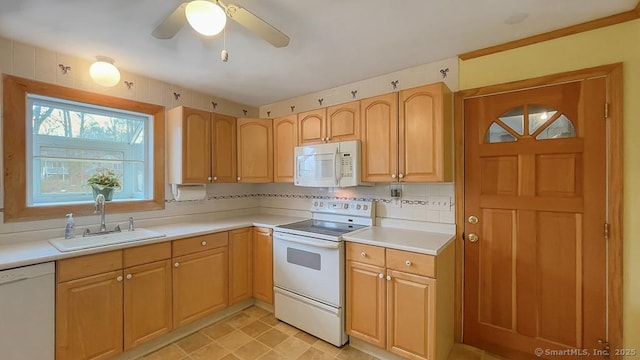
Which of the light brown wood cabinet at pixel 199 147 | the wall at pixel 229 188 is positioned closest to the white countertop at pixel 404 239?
the wall at pixel 229 188

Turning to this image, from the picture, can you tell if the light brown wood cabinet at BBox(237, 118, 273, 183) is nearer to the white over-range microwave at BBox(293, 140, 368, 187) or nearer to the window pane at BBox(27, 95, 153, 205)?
the white over-range microwave at BBox(293, 140, 368, 187)

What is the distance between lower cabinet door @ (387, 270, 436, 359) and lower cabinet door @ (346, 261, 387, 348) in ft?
0.20

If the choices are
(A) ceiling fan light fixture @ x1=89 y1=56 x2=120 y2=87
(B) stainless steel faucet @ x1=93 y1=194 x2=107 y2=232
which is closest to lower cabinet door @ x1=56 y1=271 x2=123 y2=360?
(B) stainless steel faucet @ x1=93 y1=194 x2=107 y2=232

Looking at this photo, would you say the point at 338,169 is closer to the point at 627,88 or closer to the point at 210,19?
the point at 210,19

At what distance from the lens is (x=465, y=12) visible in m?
1.62

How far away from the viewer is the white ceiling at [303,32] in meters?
1.56

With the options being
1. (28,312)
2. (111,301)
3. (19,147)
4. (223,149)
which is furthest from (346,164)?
(19,147)

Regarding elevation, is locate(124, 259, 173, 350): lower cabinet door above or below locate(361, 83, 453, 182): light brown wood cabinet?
below

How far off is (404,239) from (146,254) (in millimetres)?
1984

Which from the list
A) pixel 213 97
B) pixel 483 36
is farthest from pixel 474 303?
pixel 213 97

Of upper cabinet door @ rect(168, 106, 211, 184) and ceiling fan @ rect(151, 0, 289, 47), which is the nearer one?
ceiling fan @ rect(151, 0, 289, 47)

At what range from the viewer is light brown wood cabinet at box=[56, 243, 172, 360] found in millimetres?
1724

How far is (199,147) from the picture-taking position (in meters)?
2.76

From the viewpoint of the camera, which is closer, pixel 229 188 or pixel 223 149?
pixel 223 149
